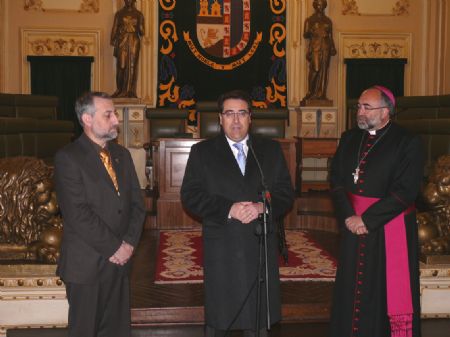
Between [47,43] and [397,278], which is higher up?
[47,43]

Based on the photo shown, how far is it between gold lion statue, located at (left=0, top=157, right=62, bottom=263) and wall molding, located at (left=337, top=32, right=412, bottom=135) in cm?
858

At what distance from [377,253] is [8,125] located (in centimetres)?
575

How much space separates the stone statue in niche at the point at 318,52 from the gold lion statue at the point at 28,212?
775cm

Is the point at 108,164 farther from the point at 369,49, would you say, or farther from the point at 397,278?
the point at 369,49

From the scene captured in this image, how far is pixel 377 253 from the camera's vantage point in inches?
136

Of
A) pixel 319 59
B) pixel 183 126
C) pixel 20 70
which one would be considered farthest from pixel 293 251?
pixel 20 70

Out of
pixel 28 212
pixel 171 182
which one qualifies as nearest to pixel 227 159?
pixel 28 212

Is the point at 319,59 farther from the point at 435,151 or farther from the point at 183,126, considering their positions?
the point at 435,151

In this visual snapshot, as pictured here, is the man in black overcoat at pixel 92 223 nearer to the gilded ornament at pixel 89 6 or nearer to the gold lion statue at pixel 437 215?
the gold lion statue at pixel 437 215

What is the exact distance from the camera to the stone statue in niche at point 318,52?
1121 cm

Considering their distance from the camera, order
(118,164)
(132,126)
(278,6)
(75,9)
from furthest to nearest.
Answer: (278,6), (75,9), (132,126), (118,164)

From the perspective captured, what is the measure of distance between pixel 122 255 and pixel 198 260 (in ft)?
9.53

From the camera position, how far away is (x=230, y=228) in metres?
3.15

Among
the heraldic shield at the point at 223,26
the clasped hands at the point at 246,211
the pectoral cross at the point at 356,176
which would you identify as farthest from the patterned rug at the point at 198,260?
the heraldic shield at the point at 223,26
